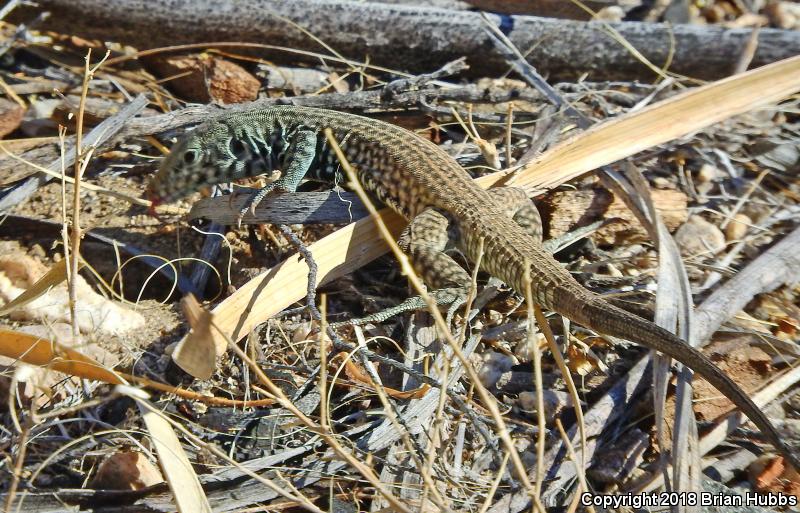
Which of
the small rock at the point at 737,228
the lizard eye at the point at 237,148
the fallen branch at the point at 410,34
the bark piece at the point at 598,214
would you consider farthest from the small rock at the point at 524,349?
the fallen branch at the point at 410,34

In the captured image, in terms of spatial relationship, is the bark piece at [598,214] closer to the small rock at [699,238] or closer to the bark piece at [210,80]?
the small rock at [699,238]

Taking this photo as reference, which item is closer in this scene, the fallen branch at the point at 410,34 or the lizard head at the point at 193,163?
the lizard head at the point at 193,163

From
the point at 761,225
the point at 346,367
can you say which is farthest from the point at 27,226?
the point at 761,225

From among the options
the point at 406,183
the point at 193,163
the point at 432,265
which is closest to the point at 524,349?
the point at 432,265

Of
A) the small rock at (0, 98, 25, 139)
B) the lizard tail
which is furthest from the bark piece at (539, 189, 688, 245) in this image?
the small rock at (0, 98, 25, 139)

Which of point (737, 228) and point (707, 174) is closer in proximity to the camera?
point (737, 228)

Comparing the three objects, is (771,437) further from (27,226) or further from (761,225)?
(27,226)

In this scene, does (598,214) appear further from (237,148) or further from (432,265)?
(237,148)
